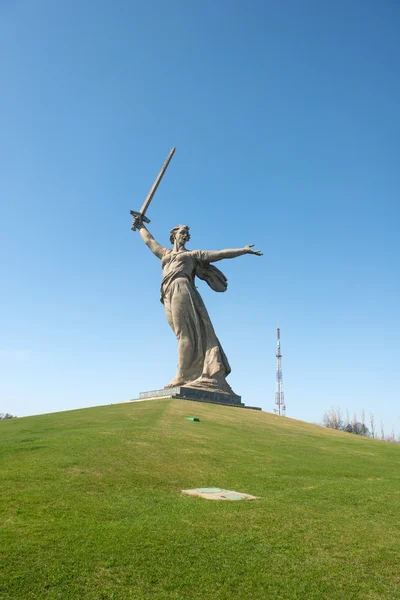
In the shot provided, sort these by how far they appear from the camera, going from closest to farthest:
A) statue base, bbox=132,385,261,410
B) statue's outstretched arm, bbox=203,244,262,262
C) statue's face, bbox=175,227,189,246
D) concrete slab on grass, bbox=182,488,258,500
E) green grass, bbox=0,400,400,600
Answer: green grass, bbox=0,400,400,600 → concrete slab on grass, bbox=182,488,258,500 → statue base, bbox=132,385,261,410 → statue's outstretched arm, bbox=203,244,262,262 → statue's face, bbox=175,227,189,246

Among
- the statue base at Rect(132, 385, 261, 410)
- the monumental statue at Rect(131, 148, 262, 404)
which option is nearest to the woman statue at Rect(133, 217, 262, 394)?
the monumental statue at Rect(131, 148, 262, 404)

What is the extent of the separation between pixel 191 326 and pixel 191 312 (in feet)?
2.61

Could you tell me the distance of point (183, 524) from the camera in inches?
241

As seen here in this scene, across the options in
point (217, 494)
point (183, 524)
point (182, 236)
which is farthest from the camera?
point (182, 236)

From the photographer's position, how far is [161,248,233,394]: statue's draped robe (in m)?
26.5

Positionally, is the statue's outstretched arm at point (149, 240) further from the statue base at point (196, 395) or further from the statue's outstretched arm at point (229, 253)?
the statue base at point (196, 395)

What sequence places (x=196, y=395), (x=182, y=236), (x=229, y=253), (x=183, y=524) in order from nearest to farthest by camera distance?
1. (x=183, y=524)
2. (x=196, y=395)
3. (x=229, y=253)
4. (x=182, y=236)

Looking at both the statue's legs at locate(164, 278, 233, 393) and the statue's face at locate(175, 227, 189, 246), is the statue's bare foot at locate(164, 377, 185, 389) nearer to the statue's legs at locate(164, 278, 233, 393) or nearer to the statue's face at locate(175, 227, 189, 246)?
the statue's legs at locate(164, 278, 233, 393)

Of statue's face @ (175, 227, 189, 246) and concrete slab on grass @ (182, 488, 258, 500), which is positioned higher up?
statue's face @ (175, 227, 189, 246)

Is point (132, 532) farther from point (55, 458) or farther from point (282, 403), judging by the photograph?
point (282, 403)

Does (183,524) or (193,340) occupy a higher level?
(193,340)

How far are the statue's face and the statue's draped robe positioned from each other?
0.72 metres

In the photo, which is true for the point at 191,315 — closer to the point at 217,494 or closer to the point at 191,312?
the point at 191,312

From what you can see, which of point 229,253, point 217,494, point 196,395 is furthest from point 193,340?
point 217,494
